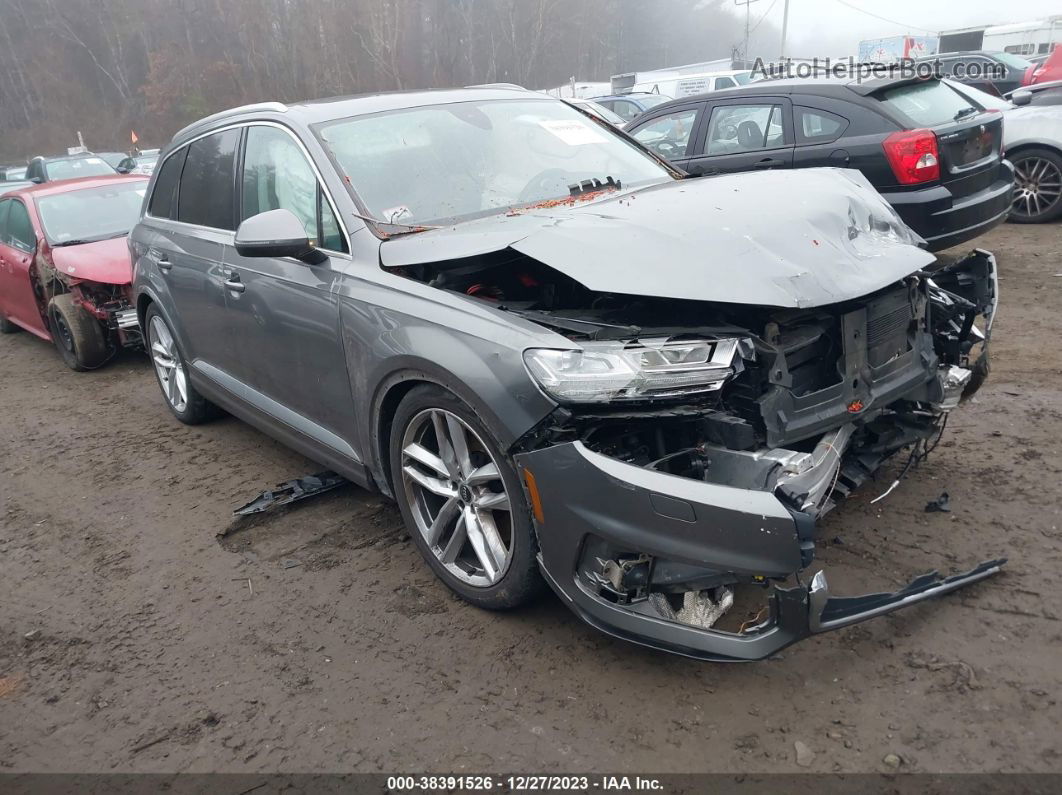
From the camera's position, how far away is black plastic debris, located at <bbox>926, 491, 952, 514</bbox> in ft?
11.0

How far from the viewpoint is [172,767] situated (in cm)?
247

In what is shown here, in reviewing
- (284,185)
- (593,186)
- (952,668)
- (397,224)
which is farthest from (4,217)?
(952,668)

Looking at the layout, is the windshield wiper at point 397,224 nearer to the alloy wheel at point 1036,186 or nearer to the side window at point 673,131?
the side window at point 673,131

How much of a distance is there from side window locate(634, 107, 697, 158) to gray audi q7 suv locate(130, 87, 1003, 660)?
350 centimetres

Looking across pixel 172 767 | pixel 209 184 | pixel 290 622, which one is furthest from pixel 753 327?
pixel 209 184

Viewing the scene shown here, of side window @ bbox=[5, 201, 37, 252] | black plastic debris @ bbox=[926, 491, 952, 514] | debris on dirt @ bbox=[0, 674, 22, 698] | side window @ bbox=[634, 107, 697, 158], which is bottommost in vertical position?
debris on dirt @ bbox=[0, 674, 22, 698]

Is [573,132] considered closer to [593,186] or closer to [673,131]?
[593,186]

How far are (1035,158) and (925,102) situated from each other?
110 inches

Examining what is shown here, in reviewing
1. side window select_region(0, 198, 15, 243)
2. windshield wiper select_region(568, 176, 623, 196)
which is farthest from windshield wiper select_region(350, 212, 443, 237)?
side window select_region(0, 198, 15, 243)

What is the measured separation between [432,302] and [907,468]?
231 cm

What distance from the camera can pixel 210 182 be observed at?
14.5 ft

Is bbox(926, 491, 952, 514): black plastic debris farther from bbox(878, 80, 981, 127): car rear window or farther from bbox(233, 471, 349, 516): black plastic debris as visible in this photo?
bbox(878, 80, 981, 127): car rear window

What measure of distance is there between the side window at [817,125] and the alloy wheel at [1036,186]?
3234mm

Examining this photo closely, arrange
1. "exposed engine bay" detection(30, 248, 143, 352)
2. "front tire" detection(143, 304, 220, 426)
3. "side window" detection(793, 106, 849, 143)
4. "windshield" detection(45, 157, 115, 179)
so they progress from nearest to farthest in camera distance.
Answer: "front tire" detection(143, 304, 220, 426) → "side window" detection(793, 106, 849, 143) → "exposed engine bay" detection(30, 248, 143, 352) → "windshield" detection(45, 157, 115, 179)
